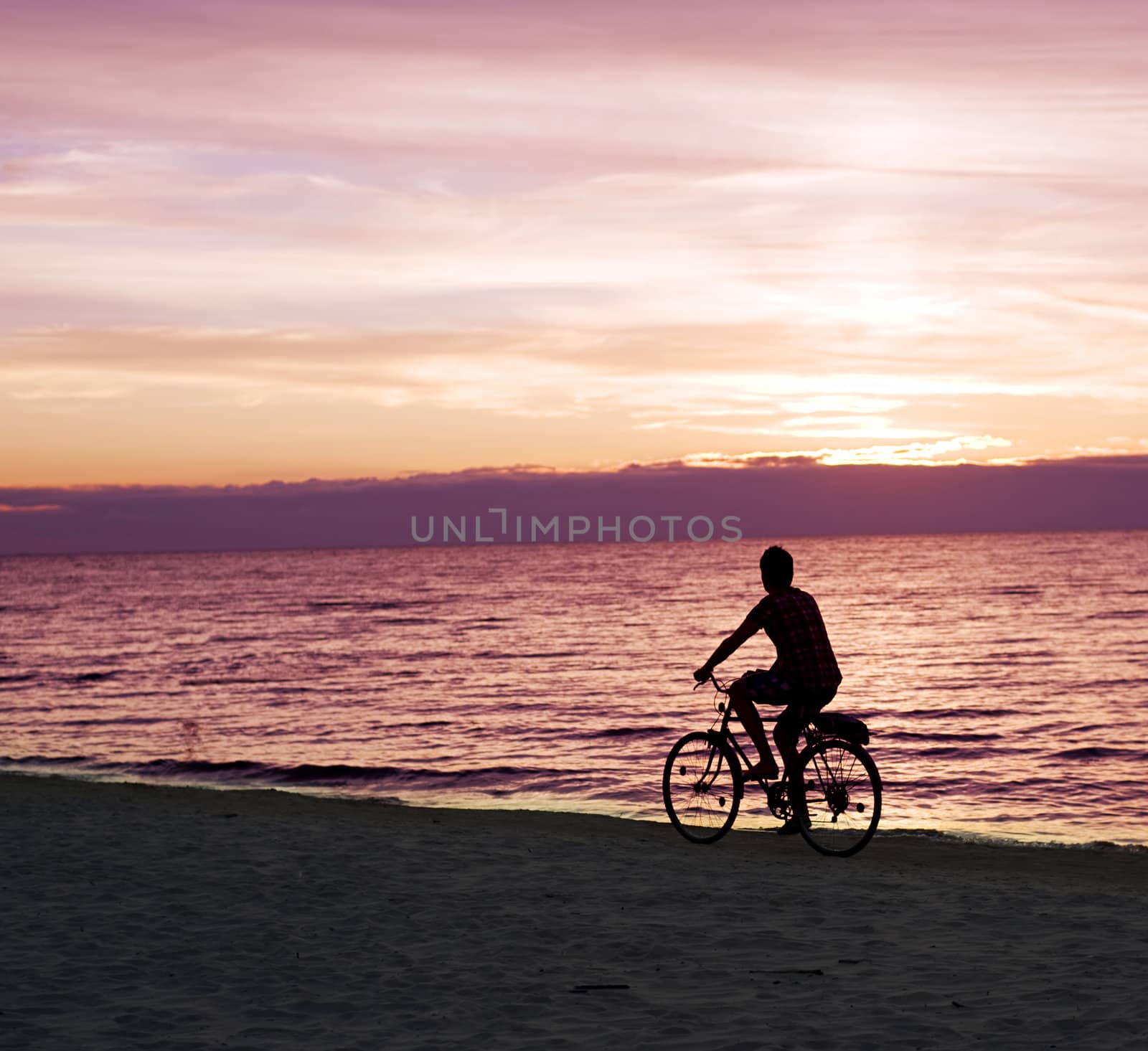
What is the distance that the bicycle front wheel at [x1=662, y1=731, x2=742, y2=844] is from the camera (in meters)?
12.1

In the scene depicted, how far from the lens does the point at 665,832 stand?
13875 millimetres

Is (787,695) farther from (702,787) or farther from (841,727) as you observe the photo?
(702,787)

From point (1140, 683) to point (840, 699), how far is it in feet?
30.0

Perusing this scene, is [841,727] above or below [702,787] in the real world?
above

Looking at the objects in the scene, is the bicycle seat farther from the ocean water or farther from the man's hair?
the ocean water

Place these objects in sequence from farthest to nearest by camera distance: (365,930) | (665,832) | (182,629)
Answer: (182,629), (665,832), (365,930)

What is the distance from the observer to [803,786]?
1147cm

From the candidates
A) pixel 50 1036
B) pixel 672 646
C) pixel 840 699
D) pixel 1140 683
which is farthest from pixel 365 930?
pixel 672 646

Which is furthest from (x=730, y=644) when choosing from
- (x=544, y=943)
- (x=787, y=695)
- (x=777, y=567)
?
(x=544, y=943)

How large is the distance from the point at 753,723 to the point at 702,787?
152 cm

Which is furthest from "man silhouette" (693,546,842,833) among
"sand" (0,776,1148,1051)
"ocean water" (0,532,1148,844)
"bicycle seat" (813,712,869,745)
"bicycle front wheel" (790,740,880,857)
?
"ocean water" (0,532,1148,844)

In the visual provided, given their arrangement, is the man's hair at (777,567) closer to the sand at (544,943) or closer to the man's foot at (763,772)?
the man's foot at (763,772)

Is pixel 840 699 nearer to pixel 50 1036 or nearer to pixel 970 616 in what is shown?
pixel 50 1036

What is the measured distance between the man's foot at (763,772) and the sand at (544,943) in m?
0.80
